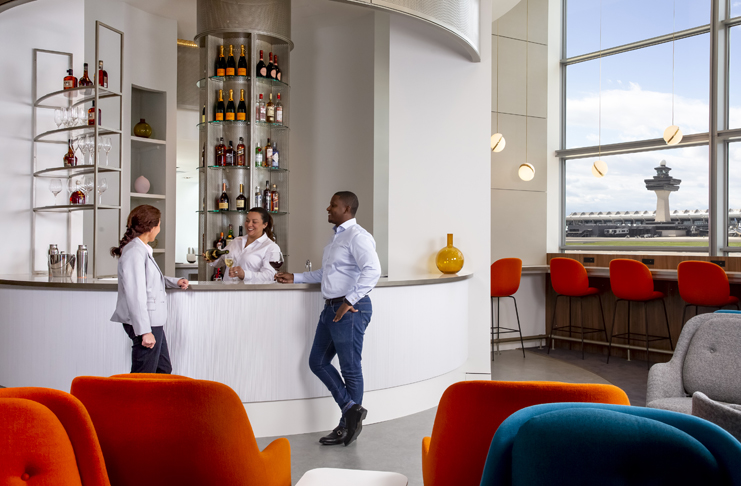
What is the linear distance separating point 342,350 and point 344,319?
7.3 inches

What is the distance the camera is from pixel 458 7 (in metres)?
4.88

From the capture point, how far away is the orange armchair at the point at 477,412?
1478 millimetres

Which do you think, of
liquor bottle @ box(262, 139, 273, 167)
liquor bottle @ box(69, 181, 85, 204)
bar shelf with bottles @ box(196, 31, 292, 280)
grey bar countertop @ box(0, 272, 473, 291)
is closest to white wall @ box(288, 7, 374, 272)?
bar shelf with bottles @ box(196, 31, 292, 280)

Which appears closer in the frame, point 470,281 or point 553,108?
point 470,281

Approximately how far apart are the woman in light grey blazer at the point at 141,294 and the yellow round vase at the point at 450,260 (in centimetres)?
245

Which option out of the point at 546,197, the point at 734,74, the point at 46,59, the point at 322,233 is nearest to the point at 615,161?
the point at 546,197

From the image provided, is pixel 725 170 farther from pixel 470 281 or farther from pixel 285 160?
pixel 285 160

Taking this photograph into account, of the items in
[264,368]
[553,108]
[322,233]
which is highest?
[553,108]

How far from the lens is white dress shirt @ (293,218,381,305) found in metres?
3.49

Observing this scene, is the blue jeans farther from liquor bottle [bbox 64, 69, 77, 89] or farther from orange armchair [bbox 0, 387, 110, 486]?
liquor bottle [bbox 64, 69, 77, 89]

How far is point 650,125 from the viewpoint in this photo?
7539mm

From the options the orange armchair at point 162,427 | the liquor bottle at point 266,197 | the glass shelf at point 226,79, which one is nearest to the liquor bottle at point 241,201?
the liquor bottle at point 266,197

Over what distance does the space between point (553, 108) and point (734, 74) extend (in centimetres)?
210

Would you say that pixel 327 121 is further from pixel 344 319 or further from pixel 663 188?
pixel 663 188
